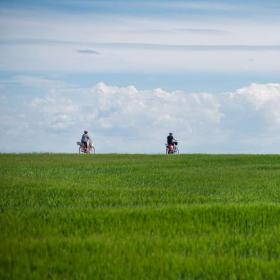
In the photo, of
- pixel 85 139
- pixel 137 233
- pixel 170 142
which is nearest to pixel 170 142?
pixel 170 142

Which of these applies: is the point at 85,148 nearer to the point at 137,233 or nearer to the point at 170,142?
the point at 170,142

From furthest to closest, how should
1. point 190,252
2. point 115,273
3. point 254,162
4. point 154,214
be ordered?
1. point 254,162
2. point 154,214
3. point 190,252
4. point 115,273

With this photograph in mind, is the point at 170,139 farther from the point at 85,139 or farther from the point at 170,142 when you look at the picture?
the point at 85,139

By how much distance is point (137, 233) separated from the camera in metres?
13.2

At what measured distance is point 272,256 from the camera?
1162 centimetres

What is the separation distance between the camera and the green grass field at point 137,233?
10.5 metres

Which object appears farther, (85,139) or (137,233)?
(85,139)

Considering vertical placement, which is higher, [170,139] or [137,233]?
[170,139]

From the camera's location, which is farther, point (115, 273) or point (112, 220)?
point (112, 220)

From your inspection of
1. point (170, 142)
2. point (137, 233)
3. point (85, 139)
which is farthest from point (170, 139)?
point (137, 233)

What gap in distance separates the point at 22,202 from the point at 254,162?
22566 millimetres

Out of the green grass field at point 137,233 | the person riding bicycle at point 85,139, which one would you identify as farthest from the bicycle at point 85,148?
the green grass field at point 137,233

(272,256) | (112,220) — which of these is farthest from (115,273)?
(112,220)

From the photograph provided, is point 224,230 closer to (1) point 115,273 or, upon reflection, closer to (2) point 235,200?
(1) point 115,273
